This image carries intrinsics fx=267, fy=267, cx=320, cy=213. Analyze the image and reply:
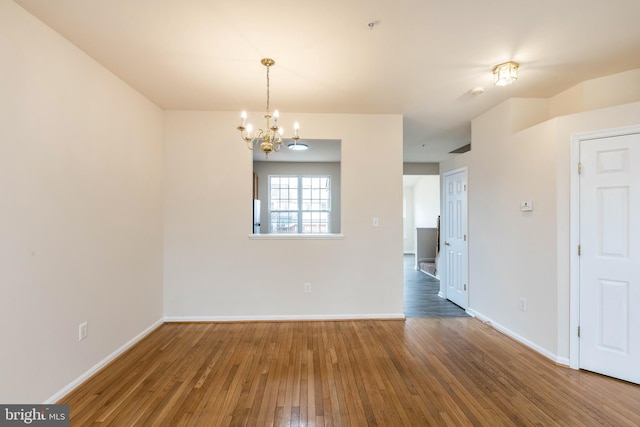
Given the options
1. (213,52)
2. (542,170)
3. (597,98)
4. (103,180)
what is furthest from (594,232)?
(103,180)

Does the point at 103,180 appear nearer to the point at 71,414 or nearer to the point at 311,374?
the point at 71,414

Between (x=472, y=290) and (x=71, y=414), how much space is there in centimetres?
419

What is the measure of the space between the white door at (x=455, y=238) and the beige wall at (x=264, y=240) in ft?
3.74

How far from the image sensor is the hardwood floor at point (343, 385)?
1763 millimetres

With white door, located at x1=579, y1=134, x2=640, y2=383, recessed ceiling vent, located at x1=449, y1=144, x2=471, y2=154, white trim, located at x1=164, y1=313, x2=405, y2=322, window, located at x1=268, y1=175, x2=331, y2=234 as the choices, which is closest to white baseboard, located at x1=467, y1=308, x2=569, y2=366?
white door, located at x1=579, y1=134, x2=640, y2=383

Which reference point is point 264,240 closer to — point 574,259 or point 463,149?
point 574,259

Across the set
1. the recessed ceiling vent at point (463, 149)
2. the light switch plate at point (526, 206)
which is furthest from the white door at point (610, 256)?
the recessed ceiling vent at point (463, 149)

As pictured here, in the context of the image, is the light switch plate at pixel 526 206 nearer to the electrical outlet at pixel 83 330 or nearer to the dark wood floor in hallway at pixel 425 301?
the dark wood floor in hallway at pixel 425 301

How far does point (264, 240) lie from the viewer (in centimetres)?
340

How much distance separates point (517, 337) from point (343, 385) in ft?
6.82

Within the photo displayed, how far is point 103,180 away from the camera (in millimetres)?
Result: 2377

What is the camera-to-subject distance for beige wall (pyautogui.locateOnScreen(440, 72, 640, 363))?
241 cm

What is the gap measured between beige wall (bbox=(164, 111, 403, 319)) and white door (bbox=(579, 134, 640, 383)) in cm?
172

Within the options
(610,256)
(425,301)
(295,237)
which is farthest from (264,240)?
(610,256)
